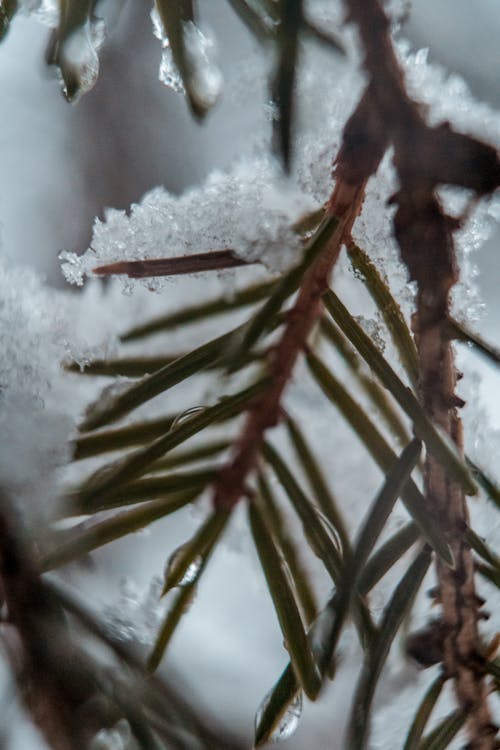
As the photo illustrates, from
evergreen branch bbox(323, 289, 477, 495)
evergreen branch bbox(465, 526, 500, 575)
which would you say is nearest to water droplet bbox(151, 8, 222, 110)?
evergreen branch bbox(323, 289, 477, 495)

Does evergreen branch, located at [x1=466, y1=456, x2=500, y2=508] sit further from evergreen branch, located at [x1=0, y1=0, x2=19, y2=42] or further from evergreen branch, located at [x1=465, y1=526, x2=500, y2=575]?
evergreen branch, located at [x1=0, y1=0, x2=19, y2=42]

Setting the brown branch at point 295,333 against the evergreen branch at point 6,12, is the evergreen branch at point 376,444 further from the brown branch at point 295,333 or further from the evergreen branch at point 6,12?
the evergreen branch at point 6,12

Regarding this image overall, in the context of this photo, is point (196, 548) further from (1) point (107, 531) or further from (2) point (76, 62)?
(2) point (76, 62)

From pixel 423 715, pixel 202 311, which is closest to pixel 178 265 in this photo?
pixel 202 311

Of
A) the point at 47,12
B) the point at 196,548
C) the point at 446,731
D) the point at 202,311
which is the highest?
the point at 47,12

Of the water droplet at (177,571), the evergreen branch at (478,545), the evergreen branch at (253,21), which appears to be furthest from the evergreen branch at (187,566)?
the evergreen branch at (253,21)
